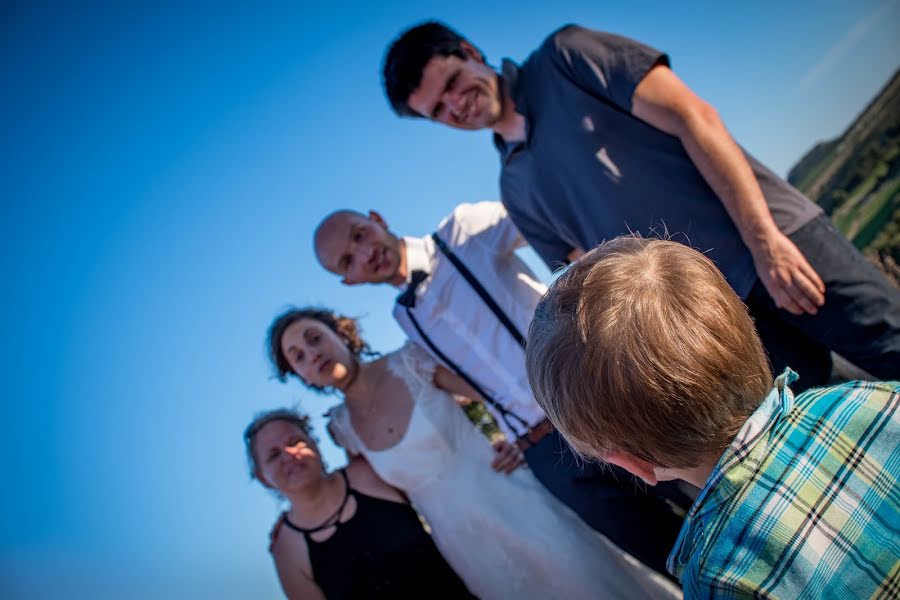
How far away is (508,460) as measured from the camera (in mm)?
3188

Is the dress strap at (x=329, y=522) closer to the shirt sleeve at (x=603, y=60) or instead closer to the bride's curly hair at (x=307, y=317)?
the bride's curly hair at (x=307, y=317)

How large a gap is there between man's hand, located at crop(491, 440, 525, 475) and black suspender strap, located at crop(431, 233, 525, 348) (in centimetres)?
73

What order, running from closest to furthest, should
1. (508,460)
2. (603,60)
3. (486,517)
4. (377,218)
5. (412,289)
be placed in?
(603,60) → (486,517) → (508,460) → (412,289) → (377,218)

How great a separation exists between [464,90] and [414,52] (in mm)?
375

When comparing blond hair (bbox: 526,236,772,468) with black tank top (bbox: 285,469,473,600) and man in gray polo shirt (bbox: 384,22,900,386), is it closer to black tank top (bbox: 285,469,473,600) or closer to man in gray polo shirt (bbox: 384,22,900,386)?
man in gray polo shirt (bbox: 384,22,900,386)

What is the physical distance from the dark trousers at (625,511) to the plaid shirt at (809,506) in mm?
1638

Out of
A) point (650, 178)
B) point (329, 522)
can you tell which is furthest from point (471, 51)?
point (329, 522)

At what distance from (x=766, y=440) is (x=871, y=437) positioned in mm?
184

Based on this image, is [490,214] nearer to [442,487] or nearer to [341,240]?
[341,240]

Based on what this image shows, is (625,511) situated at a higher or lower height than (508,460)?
lower

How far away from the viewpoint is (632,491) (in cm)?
266

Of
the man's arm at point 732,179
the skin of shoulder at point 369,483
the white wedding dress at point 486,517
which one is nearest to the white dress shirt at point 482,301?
the white wedding dress at point 486,517

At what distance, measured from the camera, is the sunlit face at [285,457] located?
3432mm

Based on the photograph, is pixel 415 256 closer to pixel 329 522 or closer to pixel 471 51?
pixel 471 51
